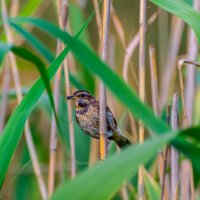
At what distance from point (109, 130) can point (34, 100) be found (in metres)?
0.81

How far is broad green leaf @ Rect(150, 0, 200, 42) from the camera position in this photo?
4.96ft

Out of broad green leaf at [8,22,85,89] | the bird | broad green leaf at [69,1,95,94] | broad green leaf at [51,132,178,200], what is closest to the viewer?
broad green leaf at [51,132,178,200]

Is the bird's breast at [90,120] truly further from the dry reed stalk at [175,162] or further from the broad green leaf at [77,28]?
the dry reed stalk at [175,162]

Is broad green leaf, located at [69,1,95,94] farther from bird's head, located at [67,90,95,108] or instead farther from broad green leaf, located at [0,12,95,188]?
broad green leaf, located at [0,12,95,188]

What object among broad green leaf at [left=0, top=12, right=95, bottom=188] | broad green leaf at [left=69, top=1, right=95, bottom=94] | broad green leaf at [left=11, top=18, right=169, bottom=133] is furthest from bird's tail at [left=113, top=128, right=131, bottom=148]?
broad green leaf at [left=11, top=18, right=169, bottom=133]

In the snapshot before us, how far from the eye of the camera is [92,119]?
2.29 meters

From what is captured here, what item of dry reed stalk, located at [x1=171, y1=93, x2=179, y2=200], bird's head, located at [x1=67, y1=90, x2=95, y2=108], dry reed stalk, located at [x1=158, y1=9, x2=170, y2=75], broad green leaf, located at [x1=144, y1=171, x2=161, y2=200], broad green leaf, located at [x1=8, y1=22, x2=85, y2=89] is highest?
dry reed stalk, located at [x1=158, y1=9, x2=170, y2=75]

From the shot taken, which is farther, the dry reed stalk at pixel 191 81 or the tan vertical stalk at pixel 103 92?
the dry reed stalk at pixel 191 81

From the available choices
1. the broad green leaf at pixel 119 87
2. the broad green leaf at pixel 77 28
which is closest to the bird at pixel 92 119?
the broad green leaf at pixel 77 28

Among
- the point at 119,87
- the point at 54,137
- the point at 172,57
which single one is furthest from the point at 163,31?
the point at 119,87

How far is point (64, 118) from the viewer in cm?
264

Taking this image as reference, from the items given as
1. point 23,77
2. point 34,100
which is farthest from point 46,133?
point 34,100

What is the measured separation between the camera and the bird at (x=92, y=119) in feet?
7.35

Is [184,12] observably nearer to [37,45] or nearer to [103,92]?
[103,92]
